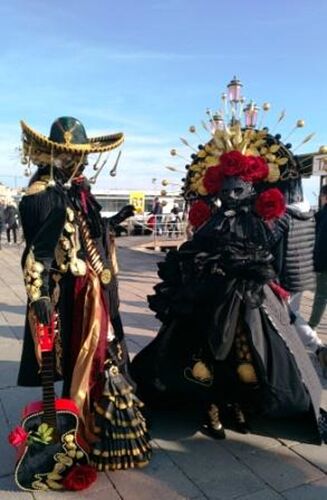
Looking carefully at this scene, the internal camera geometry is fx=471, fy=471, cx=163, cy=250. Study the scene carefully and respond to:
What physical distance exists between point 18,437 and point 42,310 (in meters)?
0.68

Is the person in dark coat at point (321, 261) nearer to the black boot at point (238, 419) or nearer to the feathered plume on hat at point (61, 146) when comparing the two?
the black boot at point (238, 419)

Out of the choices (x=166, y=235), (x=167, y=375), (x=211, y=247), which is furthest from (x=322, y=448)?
(x=166, y=235)

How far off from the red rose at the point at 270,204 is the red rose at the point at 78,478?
5.94ft

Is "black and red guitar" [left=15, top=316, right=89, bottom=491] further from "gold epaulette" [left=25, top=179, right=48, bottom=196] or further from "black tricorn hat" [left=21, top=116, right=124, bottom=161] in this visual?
"black tricorn hat" [left=21, top=116, right=124, bottom=161]

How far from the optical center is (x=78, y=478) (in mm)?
2521

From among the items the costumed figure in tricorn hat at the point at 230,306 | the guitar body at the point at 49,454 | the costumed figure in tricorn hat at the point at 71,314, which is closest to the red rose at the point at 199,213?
the costumed figure in tricorn hat at the point at 230,306

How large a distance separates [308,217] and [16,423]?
2.66 meters

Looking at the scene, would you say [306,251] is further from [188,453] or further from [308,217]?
[188,453]

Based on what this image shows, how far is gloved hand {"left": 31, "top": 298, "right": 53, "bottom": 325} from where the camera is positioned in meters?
2.44

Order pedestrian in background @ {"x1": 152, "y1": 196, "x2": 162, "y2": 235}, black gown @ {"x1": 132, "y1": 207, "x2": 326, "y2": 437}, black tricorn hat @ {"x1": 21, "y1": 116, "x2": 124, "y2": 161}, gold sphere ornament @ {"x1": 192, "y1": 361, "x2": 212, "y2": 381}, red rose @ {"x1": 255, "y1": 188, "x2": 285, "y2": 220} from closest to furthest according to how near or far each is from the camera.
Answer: black tricorn hat @ {"x1": 21, "y1": 116, "x2": 124, "y2": 161} < black gown @ {"x1": 132, "y1": 207, "x2": 326, "y2": 437} < red rose @ {"x1": 255, "y1": 188, "x2": 285, "y2": 220} < gold sphere ornament @ {"x1": 192, "y1": 361, "x2": 212, "y2": 381} < pedestrian in background @ {"x1": 152, "y1": 196, "x2": 162, "y2": 235}

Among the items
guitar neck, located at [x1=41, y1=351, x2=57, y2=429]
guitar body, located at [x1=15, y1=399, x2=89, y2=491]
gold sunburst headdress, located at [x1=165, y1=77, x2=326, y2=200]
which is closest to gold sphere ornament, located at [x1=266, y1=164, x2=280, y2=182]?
gold sunburst headdress, located at [x1=165, y1=77, x2=326, y2=200]

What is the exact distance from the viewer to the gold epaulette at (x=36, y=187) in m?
2.54

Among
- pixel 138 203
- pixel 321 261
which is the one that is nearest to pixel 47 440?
pixel 138 203

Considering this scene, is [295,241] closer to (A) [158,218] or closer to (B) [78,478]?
(B) [78,478]
